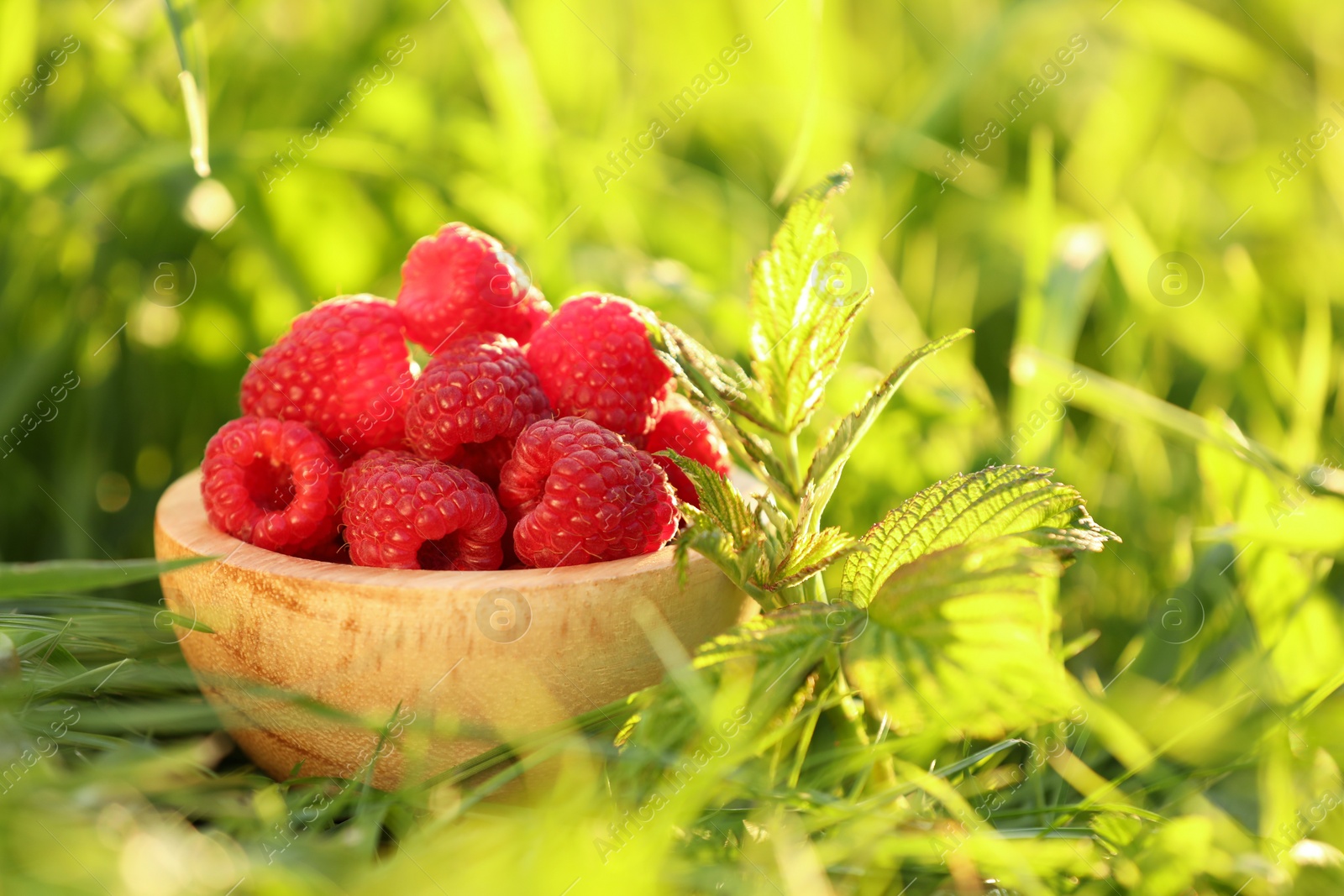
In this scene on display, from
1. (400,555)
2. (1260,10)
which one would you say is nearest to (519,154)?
(400,555)

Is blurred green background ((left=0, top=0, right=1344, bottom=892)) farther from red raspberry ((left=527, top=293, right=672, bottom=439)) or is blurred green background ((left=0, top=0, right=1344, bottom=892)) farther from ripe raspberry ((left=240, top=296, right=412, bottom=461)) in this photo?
ripe raspberry ((left=240, top=296, right=412, bottom=461))

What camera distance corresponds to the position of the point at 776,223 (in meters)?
1.45

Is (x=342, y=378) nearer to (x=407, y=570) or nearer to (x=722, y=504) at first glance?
(x=407, y=570)

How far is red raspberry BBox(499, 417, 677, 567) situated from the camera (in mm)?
597

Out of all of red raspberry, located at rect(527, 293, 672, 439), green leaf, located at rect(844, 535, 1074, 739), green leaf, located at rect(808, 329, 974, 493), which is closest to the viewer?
green leaf, located at rect(844, 535, 1074, 739)

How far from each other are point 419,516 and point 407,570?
30 mm

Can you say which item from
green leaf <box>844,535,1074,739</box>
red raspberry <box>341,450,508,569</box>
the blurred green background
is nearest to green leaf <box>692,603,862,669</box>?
green leaf <box>844,535,1074,739</box>

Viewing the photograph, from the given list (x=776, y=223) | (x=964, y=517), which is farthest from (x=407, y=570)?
(x=776, y=223)

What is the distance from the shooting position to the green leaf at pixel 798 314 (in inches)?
23.0

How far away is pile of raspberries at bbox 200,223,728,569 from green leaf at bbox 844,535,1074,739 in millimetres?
180

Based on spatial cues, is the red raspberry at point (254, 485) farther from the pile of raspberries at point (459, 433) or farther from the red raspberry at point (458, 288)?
the red raspberry at point (458, 288)

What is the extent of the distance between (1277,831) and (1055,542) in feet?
0.80

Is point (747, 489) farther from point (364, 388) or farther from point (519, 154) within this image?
point (519, 154)

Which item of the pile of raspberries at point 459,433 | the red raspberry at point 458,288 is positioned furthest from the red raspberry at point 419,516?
the red raspberry at point 458,288
